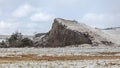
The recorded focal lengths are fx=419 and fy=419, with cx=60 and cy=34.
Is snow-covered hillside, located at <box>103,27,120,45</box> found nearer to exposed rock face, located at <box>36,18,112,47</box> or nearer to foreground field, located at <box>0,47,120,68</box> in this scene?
exposed rock face, located at <box>36,18,112,47</box>

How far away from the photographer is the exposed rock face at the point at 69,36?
360ft

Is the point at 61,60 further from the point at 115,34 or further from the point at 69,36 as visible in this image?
the point at 115,34

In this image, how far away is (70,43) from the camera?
365 ft

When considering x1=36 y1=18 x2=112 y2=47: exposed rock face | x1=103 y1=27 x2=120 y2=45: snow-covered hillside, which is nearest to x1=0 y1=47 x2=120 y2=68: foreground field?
x1=36 y1=18 x2=112 y2=47: exposed rock face

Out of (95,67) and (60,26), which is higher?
(60,26)

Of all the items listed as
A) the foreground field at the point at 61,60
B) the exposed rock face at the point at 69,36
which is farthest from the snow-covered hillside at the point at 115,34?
the foreground field at the point at 61,60

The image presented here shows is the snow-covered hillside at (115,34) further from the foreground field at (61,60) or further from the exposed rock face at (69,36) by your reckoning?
the foreground field at (61,60)

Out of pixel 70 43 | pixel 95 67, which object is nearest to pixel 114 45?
pixel 70 43

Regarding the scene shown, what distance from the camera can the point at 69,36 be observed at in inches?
4461

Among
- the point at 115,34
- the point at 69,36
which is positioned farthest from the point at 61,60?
the point at 115,34

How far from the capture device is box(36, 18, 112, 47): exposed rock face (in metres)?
110

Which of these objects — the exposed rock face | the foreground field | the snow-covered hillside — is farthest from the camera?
the snow-covered hillside

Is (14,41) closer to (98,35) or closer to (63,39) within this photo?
(63,39)

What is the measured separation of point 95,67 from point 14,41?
296ft
